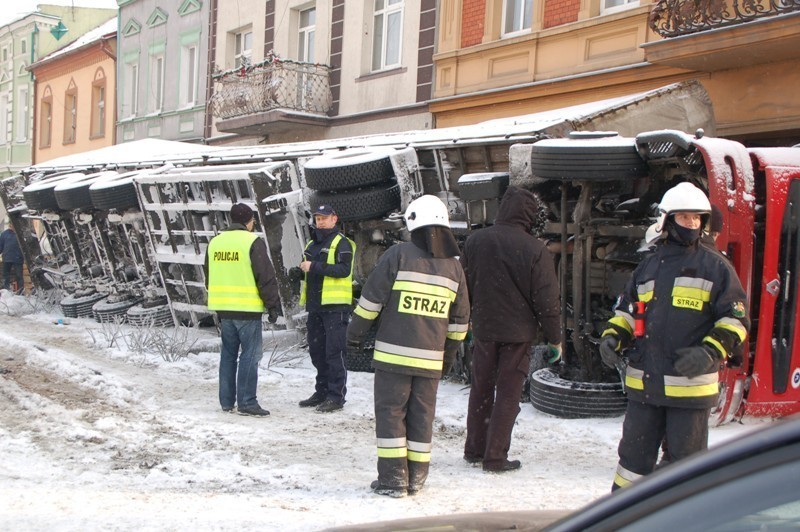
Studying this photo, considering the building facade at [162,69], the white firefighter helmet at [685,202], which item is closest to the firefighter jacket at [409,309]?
the white firefighter helmet at [685,202]

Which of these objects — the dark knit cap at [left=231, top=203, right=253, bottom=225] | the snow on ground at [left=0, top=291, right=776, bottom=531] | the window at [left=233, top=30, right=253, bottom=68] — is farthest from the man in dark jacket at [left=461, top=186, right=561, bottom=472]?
the window at [left=233, top=30, right=253, bottom=68]

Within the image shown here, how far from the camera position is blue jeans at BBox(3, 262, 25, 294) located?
1619 cm

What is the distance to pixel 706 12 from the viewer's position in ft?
30.0

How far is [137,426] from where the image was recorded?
5867 millimetres

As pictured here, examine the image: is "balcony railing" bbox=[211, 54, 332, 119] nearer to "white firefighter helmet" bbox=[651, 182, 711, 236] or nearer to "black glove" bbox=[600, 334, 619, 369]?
"black glove" bbox=[600, 334, 619, 369]

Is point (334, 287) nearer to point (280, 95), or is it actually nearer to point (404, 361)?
point (404, 361)

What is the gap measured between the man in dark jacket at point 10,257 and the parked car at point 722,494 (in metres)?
16.6

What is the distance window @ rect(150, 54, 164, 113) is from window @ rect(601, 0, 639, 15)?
47.4 ft

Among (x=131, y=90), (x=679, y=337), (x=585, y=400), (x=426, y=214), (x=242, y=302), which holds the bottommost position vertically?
(x=585, y=400)

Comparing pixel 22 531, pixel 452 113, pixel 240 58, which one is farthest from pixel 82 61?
pixel 22 531

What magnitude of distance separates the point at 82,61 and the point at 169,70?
6.29 metres

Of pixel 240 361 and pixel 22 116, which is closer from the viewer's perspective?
pixel 240 361

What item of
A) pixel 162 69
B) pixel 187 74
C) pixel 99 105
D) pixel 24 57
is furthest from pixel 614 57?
pixel 24 57

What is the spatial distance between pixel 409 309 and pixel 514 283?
0.77 m
